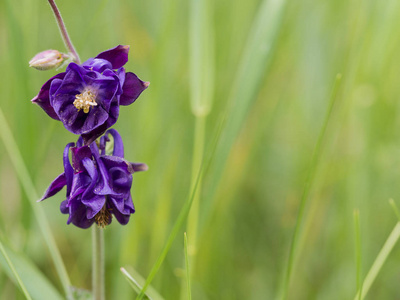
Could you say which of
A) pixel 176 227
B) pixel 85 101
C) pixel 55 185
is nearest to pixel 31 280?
pixel 55 185

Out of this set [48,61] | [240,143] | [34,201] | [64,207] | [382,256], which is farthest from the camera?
[240,143]

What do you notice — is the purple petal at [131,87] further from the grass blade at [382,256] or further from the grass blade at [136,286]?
the grass blade at [382,256]

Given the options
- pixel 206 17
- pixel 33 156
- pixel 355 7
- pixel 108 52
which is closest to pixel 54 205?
pixel 33 156

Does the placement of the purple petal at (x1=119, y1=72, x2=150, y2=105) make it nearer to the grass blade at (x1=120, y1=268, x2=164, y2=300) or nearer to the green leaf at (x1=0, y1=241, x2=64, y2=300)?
the grass blade at (x1=120, y1=268, x2=164, y2=300)

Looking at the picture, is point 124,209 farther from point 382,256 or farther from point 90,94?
point 382,256

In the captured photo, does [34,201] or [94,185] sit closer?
[94,185]
